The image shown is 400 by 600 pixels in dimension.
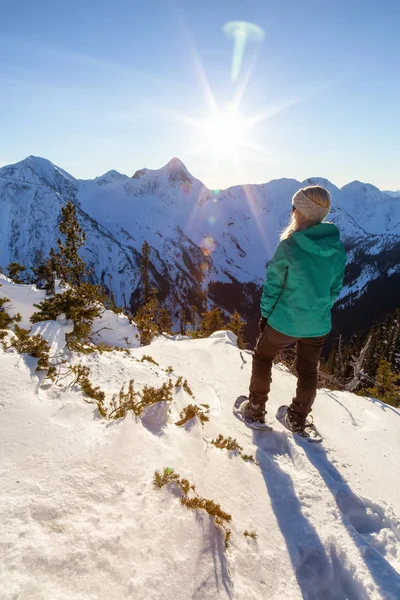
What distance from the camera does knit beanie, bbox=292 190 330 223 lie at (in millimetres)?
3631

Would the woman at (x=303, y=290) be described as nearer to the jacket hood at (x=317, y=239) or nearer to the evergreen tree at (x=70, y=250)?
the jacket hood at (x=317, y=239)

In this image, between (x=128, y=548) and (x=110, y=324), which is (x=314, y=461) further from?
(x=110, y=324)

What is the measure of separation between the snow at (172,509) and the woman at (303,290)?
96 centimetres

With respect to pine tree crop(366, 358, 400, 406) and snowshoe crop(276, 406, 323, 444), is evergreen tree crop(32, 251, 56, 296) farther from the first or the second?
pine tree crop(366, 358, 400, 406)

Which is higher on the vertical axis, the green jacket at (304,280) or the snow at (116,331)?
the green jacket at (304,280)

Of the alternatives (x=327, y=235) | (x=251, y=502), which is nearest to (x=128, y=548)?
(x=251, y=502)

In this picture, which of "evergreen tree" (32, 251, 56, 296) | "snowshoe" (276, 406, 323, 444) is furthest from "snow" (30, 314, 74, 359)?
"evergreen tree" (32, 251, 56, 296)

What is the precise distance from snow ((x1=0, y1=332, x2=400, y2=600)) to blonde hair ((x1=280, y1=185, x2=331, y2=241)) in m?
2.69

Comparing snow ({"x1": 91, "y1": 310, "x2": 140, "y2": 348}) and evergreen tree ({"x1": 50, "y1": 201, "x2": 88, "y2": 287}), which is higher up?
evergreen tree ({"x1": 50, "y1": 201, "x2": 88, "y2": 287})

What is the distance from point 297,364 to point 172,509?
2.72 m

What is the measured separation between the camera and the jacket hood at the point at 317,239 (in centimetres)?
353

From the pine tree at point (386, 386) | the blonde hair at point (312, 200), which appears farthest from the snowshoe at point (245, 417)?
the pine tree at point (386, 386)

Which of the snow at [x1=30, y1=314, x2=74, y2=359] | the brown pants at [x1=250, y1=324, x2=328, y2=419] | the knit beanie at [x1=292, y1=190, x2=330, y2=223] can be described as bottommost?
the snow at [x1=30, y1=314, x2=74, y2=359]

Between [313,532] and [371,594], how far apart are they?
0.51m
